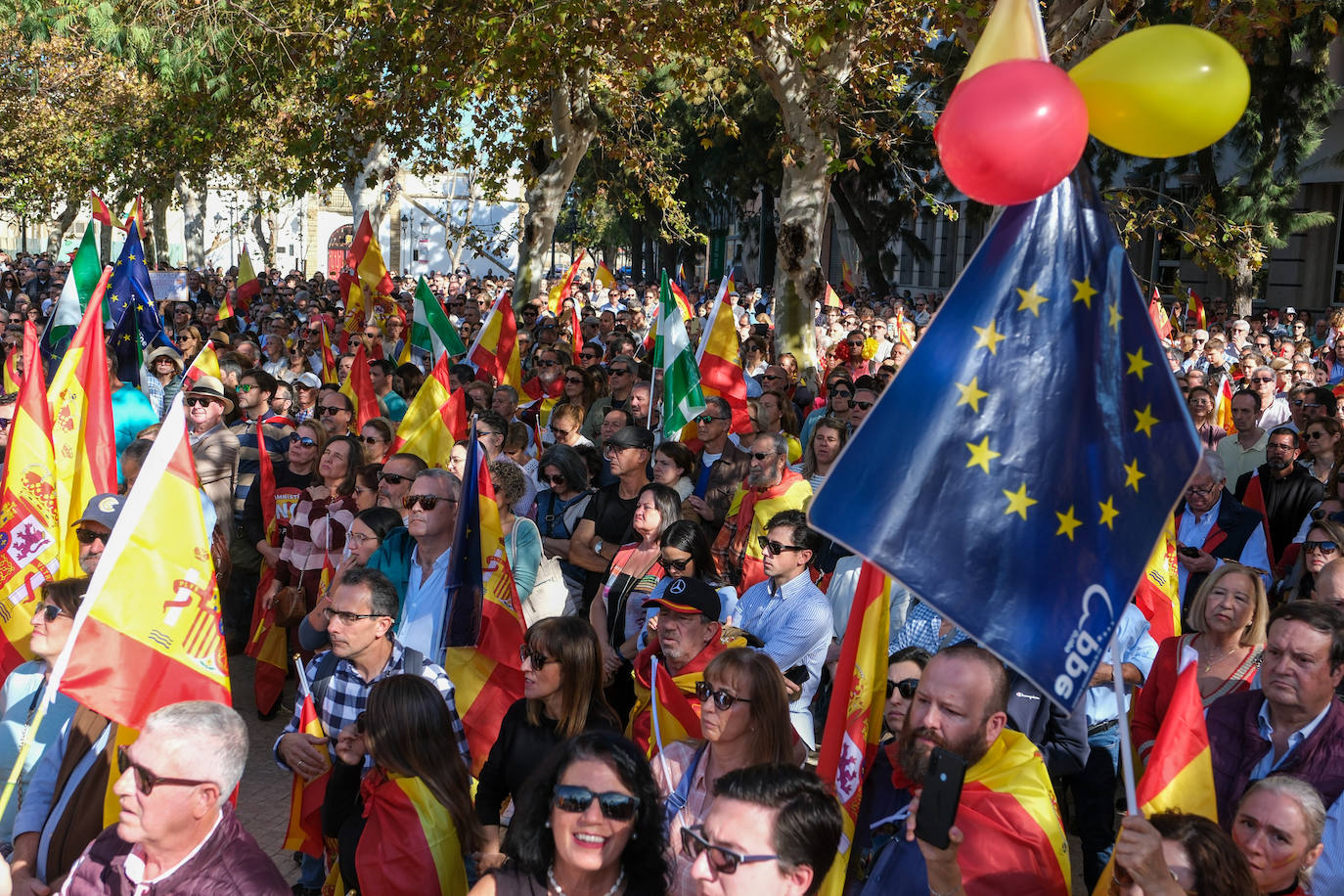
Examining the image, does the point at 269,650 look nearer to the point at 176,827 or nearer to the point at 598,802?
the point at 176,827

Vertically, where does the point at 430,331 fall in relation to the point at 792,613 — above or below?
above

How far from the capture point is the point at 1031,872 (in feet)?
11.0

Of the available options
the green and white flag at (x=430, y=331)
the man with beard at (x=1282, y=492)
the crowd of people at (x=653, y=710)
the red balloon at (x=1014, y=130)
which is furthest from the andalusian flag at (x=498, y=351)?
the red balloon at (x=1014, y=130)

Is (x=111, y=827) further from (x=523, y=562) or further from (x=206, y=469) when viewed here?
(x=206, y=469)

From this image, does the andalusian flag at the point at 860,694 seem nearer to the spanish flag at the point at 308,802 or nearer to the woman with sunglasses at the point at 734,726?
the woman with sunglasses at the point at 734,726

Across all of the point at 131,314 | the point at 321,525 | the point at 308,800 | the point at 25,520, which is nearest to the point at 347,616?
the point at 308,800

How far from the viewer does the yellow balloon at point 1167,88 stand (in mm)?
2922

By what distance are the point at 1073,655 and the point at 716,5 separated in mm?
9719

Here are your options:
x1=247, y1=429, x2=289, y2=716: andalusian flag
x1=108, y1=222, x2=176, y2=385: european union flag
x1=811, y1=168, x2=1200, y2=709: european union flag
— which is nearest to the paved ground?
x1=247, y1=429, x2=289, y2=716: andalusian flag

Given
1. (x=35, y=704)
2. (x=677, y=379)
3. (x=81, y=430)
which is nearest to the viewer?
(x=35, y=704)

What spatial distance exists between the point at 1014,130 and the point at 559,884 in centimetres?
199

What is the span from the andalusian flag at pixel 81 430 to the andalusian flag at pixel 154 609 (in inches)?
63.7

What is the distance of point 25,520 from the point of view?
17.1ft

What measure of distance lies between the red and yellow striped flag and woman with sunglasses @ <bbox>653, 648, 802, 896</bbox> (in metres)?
1.16
